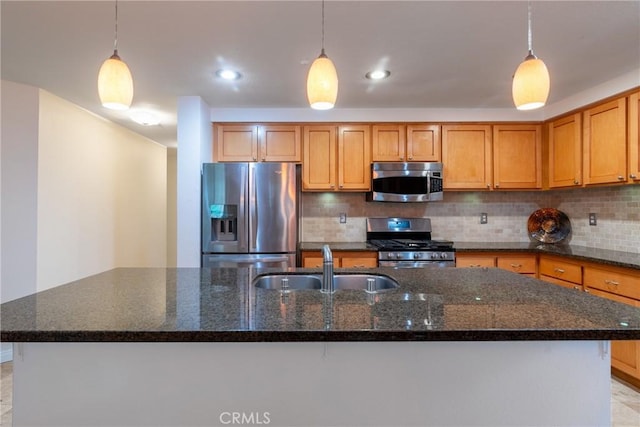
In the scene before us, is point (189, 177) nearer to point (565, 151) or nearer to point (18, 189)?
point (18, 189)

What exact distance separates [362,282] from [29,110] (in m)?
3.19

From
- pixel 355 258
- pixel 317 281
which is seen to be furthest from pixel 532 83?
pixel 355 258

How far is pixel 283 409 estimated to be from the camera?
1.12m

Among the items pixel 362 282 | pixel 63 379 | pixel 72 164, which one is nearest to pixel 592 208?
pixel 362 282

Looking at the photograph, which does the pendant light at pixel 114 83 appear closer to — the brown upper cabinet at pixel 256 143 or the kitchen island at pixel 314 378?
the kitchen island at pixel 314 378

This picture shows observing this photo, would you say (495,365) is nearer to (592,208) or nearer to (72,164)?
(592,208)

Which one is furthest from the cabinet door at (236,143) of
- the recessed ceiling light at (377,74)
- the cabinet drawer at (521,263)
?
the cabinet drawer at (521,263)

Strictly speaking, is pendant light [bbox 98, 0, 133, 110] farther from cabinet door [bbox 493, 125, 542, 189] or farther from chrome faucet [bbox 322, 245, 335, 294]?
cabinet door [bbox 493, 125, 542, 189]

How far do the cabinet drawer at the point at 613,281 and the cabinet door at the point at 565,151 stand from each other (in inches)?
37.0

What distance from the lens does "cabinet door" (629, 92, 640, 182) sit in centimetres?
256

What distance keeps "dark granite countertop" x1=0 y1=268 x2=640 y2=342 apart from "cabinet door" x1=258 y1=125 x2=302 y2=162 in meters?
2.15

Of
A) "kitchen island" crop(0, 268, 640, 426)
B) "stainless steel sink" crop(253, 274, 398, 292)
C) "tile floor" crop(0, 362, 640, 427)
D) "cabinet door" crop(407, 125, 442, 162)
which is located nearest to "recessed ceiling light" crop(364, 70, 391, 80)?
"cabinet door" crop(407, 125, 442, 162)

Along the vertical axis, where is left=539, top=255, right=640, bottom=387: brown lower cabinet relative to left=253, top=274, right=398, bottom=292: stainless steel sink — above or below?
below

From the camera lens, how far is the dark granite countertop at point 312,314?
981mm
